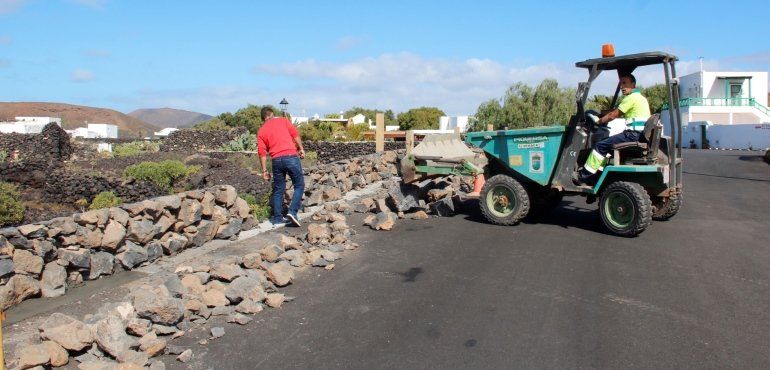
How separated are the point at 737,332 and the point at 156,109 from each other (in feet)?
684

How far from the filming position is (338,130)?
28328 mm

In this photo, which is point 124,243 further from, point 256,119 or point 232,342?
point 256,119

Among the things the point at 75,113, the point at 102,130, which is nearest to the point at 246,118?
the point at 102,130

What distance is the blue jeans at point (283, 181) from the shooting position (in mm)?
9516

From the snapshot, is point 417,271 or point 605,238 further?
point 605,238

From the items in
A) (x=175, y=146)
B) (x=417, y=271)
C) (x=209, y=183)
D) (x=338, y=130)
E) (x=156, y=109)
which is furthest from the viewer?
(x=156, y=109)

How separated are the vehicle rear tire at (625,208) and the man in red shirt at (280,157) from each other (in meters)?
4.55

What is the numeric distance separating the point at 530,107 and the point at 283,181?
95.9 feet

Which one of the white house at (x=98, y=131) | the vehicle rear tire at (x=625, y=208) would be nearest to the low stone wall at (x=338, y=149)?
the vehicle rear tire at (x=625, y=208)

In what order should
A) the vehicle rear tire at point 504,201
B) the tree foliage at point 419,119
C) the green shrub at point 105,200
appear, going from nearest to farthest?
the vehicle rear tire at point 504,201
the green shrub at point 105,200
the tree foliage at point 419,119

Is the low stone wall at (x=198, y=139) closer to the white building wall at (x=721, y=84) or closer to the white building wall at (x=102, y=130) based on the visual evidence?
the white building wall at (x=102, y=130)

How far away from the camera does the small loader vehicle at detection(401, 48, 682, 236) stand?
9.05 meters

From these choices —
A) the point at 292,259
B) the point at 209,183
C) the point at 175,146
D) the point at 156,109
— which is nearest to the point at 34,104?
the point at 156,109

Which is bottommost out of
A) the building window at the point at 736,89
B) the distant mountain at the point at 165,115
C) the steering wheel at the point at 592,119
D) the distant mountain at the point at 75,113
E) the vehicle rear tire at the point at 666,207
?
the vehicle rear tire at the point at 666,207
